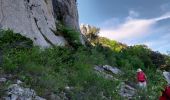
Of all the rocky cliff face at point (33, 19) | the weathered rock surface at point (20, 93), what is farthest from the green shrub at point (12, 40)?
the weathered rock surface at point (20, 93)

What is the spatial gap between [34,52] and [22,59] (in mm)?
1852

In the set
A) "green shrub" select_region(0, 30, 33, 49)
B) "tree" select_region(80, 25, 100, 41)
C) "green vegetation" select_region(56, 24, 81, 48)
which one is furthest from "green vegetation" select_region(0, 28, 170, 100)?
"tree" select_region(80, 25, 100, 41)

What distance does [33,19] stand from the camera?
21859 millimetres

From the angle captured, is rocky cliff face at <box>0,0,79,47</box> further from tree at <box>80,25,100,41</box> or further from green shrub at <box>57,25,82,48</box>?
tree at <box>80,25,100,41</box>

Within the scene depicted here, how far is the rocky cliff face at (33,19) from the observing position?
64.2 ft

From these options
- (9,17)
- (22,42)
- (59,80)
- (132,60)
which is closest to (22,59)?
(59,80)

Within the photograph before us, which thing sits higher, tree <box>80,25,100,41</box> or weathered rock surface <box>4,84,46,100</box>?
tree <box>80,25,100,41</box>

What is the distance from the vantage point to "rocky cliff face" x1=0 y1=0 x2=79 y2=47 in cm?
1957

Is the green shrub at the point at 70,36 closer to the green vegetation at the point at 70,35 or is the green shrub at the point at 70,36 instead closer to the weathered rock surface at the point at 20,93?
the green vegetation at the point at 70,35

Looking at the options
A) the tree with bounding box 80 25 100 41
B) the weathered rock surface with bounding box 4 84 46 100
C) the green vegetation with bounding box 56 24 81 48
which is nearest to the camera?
the weathered rock surface with bounding box 4 84 46 100

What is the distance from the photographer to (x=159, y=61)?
32688 millimetres

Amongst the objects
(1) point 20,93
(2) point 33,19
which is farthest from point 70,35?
(1) point 20,93

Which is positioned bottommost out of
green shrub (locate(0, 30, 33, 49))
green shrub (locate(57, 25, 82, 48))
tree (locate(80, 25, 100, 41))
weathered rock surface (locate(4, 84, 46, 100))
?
weathered rock surface (locate(4, 84, 46, 100))

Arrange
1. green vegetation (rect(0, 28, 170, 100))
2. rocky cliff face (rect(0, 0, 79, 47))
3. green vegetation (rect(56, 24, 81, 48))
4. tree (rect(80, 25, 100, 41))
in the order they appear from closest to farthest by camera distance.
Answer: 1. green vegetation (rect(0, 28, 170, 100))
2. rocky cliff face (rect(0, 0, 79, 47))
3. green vegetation (rect(56, 24, 81, 48))
4. tree (rect(80, 25, 100, 41))
